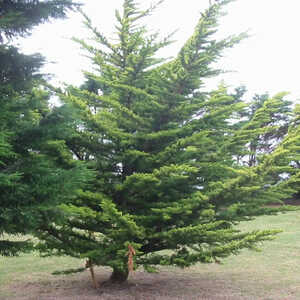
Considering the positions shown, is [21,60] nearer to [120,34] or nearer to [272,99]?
[120,34]

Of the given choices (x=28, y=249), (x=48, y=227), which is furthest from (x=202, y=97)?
(x=28, y=249)

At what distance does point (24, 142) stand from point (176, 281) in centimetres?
521

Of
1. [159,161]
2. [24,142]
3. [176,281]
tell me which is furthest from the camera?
[176,281]

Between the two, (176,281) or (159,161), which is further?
(176,281)

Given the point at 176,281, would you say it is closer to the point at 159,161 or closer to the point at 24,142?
the point at 159,161

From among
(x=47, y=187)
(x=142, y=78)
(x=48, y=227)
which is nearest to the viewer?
(x=47, y=187)

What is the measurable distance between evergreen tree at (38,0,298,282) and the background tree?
1.28m

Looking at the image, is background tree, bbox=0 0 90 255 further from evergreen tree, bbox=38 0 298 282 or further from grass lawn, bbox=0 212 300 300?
grass lawn, bbox=0 212 300 300

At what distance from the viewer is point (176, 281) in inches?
311

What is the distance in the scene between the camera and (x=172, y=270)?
373 inches

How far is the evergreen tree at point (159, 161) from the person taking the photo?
5.52 metres

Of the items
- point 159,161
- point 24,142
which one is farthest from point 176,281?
point 24,142

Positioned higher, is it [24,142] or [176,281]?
[24,142]

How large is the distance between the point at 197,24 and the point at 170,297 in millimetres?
4538
